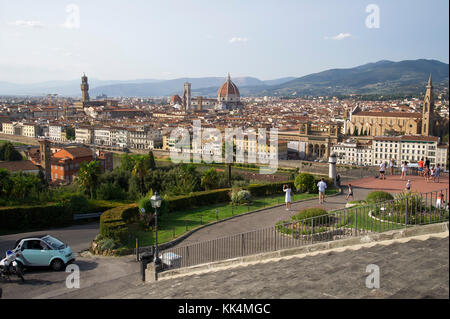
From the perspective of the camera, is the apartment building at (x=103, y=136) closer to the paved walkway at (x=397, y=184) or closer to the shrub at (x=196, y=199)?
the shrub at (x=196, y=199)

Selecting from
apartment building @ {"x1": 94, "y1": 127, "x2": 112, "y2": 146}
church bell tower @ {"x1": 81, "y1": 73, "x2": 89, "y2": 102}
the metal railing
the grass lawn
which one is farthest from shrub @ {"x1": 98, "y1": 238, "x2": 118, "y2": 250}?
church bell tower @ {"x1": 81, "y1": 73, "x2": 89, "y2": 102}

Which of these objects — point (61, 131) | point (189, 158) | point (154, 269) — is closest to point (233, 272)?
point (154, 269)

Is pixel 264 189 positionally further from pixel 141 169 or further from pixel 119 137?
pixel 119 137

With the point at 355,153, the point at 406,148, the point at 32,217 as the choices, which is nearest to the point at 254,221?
the point at 32,217

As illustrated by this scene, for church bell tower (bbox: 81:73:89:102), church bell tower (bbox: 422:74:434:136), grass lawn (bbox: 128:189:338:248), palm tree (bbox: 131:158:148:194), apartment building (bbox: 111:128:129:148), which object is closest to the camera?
grass lawn (bbox: 128:189:338:248)

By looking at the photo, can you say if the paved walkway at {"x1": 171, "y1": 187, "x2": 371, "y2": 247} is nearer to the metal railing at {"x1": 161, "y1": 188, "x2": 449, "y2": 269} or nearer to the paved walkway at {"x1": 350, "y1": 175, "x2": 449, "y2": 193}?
the metal railing at {"x1": 161, "y1": 188, "x2": 449, "y2": 269}

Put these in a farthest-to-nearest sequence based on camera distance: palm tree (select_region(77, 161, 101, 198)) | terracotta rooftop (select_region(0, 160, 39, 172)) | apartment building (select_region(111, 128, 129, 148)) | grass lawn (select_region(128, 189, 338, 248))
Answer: apartment building (select_region(111, 128, 129, 148)) < terracotta rooftop (select_region(0, 160, 39, 172)) < palm tree (select_region(77, 161, 101, 198)) < grass lawn (select_region(128, 189, 338, 248))
